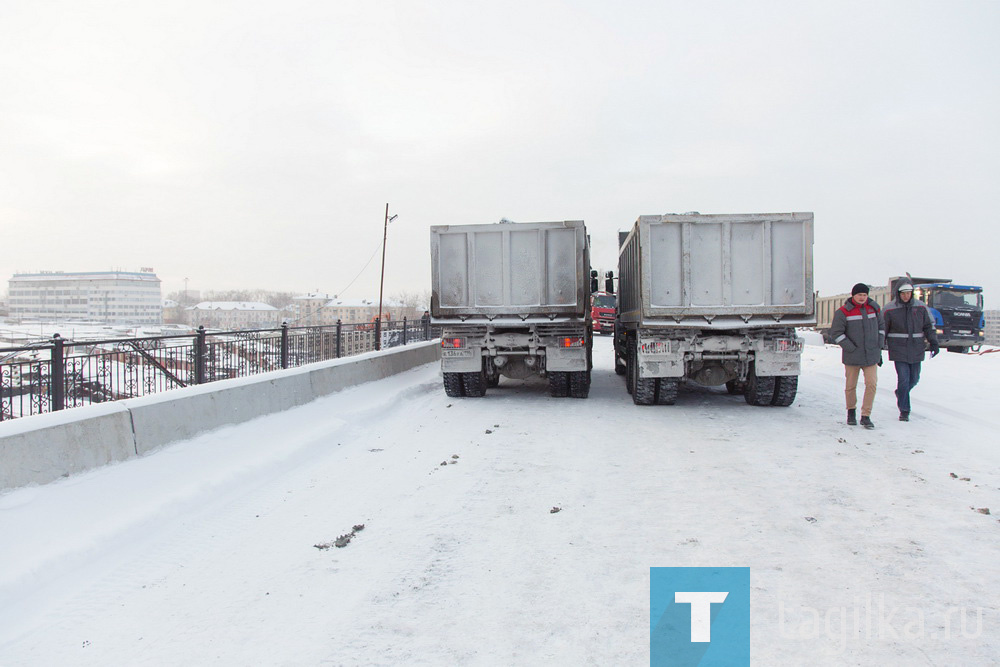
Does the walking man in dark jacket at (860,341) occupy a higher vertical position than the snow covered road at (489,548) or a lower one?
higher

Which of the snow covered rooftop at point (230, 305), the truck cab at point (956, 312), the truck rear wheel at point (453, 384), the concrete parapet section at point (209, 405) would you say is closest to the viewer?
the concrete parapet section at point (209, 405)

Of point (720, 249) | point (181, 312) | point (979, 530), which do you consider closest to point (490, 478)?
point (979, 530)

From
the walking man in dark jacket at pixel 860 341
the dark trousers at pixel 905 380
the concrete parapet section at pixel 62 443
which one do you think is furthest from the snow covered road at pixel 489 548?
the dark trousers at pixel 905 380

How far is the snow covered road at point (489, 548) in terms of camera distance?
2920 millimetres

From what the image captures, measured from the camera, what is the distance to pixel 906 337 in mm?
8297

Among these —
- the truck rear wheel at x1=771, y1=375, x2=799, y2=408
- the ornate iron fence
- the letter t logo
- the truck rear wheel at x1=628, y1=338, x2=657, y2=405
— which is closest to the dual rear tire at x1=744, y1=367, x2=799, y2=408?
the truck rear wheel at x1=771, y1=375, x2=799, y2=408

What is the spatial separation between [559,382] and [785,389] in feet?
12.4

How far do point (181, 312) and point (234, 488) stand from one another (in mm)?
142018

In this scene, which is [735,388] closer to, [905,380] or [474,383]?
[905,380]

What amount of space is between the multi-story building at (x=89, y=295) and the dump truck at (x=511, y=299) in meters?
99.1

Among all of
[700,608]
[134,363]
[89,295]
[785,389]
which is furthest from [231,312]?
[700,608]

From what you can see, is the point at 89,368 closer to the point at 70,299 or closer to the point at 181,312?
the point at 70,299

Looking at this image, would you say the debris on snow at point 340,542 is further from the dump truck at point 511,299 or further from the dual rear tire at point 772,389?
the dual rear tire at point 772,389

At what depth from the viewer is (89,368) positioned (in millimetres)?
6621
